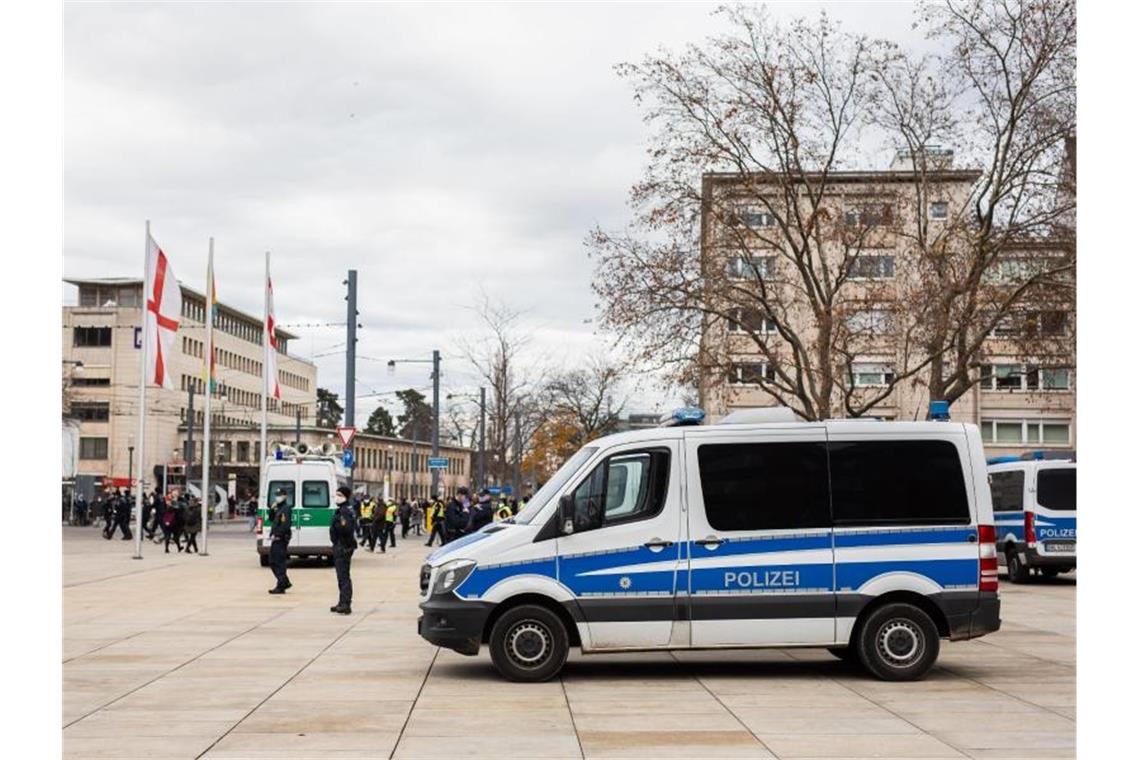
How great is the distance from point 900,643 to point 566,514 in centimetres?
331

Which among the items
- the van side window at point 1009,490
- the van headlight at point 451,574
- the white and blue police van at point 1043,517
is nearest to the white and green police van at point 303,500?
the van side window at point 1009,490

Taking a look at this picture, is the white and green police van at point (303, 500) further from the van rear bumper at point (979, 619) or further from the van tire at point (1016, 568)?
the van rear bumper at point (979, 619)

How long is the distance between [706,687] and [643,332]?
23706 millimetres

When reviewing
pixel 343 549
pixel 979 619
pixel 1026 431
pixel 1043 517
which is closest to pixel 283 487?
pixel 343 549

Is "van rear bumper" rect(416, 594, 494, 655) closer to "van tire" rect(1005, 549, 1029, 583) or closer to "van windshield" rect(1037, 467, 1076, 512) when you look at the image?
"van windshield" rect(1037, 467, 1076, 512)

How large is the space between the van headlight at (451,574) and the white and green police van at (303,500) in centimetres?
2121

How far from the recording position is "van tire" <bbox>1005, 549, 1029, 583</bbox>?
95.6 ft

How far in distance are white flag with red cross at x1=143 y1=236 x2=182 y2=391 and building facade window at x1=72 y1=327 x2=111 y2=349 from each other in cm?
8859

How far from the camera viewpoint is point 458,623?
13352mm

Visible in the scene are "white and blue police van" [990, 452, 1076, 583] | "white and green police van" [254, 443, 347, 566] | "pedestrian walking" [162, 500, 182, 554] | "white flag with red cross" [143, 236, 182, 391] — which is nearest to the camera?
"white and blue police van" [990, 452, 1076, 583]

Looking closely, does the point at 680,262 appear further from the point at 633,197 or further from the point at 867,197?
the point at 867,197

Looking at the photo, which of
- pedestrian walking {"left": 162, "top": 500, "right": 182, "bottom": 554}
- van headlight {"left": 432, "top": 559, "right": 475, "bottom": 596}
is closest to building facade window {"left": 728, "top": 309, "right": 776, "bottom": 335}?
pedestrian walking {"left": 162, "top": 500, "right": 182, "bottom": 554}

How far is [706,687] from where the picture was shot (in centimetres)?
1304

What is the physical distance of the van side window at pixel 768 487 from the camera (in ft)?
44.3
